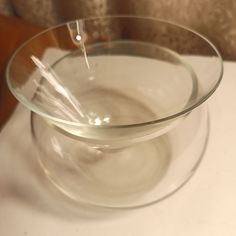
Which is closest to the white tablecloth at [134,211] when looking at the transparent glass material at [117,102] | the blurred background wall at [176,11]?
the transparent glass material at [117,102]

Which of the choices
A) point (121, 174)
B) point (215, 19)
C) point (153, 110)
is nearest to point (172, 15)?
point (215, 19)

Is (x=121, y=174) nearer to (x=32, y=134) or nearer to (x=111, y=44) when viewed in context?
(x=32, y=134)

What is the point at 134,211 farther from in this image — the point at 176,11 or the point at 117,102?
the point at 176,11

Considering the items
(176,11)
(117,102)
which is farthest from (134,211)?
(176,11)

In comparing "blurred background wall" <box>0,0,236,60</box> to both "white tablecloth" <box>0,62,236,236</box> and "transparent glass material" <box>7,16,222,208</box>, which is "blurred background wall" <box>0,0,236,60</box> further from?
"white tablecloth" <box>0,62,236,236</box>

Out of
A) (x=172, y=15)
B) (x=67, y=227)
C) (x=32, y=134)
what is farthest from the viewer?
(x=172, y=15)

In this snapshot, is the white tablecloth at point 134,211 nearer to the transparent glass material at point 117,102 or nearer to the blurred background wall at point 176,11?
the transparent glass material at point 117,102

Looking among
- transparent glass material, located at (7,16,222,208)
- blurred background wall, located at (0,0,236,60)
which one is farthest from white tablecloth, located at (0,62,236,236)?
blurred background wall, located at (0,0,236,60)
